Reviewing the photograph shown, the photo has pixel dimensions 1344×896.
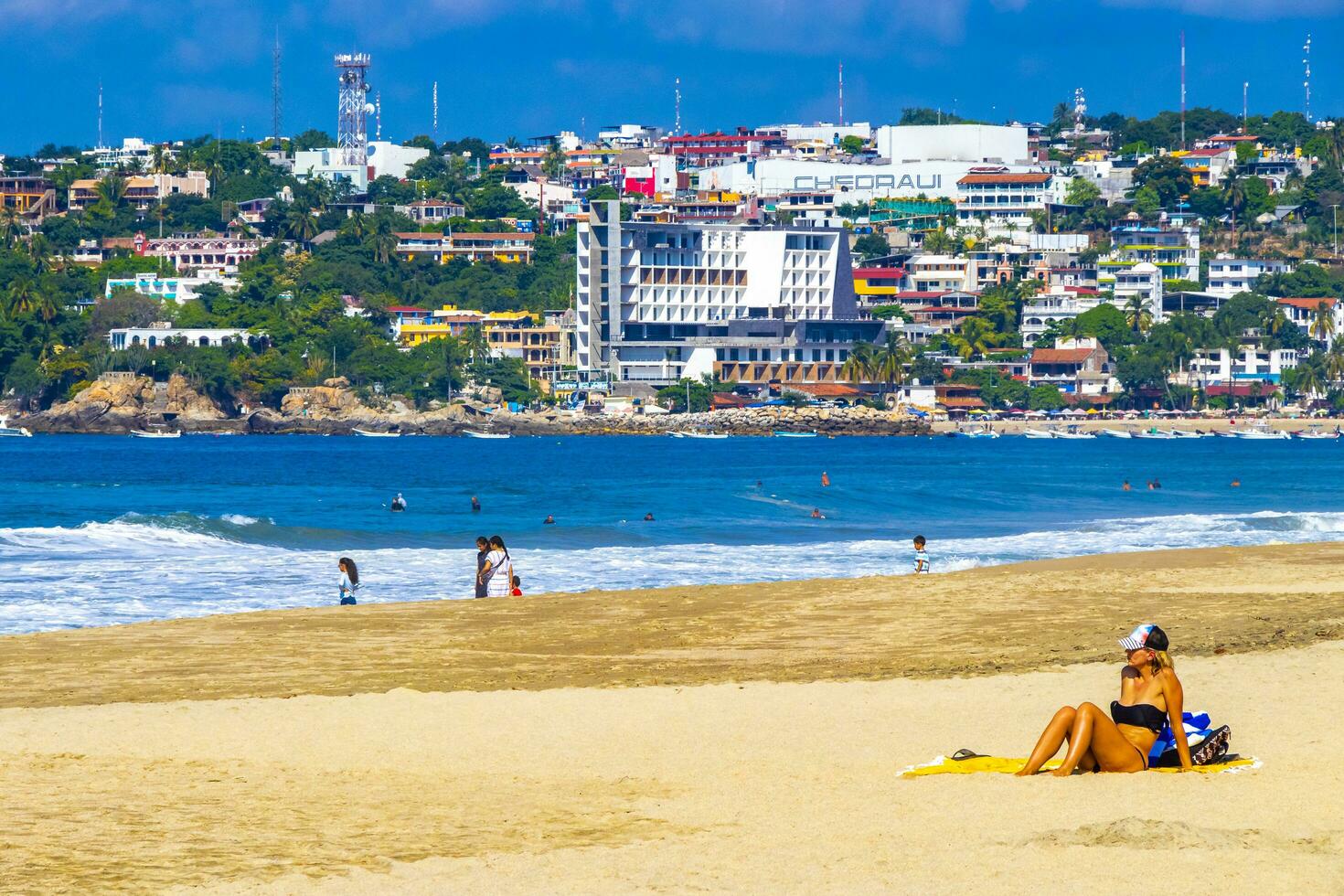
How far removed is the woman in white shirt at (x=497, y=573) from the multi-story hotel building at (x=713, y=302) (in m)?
120

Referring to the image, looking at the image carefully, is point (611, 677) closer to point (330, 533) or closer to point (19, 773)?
point (19, 773)

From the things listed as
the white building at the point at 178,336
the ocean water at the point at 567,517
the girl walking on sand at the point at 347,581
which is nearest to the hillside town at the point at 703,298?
the white building at the point at 178,336

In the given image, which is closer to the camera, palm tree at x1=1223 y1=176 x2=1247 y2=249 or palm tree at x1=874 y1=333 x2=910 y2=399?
palm tree at x1=874 y1=333 x2=910 y2=399

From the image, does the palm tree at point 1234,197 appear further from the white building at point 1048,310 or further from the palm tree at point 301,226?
the palm tree at point 301,226

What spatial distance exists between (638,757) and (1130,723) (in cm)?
311

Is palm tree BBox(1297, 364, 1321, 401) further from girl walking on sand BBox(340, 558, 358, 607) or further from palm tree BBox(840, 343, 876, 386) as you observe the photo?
girl walking on sand BBox(340, 558, 358, 607)

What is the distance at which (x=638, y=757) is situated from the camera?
12070mm

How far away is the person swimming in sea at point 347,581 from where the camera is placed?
22.7m

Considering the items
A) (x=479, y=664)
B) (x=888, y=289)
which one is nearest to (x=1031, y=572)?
(x=479, y=664)

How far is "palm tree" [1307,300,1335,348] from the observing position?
15550cm

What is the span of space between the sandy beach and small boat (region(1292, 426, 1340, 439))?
127 metres

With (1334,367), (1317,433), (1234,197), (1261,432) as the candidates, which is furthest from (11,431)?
(1234,197)

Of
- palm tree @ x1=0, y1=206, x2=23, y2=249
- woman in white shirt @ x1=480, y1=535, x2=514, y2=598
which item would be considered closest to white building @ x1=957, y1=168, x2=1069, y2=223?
palm tree @ x1=0, y1=206, x2=23, y2=249

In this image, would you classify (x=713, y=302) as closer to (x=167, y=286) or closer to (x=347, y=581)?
(x=167, y=286)
